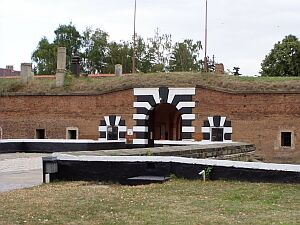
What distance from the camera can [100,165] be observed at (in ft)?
40.0

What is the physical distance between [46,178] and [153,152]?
2558 mm

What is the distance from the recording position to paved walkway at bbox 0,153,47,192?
1250 cm

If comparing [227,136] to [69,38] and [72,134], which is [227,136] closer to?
[72,134]

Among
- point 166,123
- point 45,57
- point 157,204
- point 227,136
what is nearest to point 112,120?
point 227,136

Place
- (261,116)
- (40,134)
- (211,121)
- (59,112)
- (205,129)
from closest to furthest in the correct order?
(261,116) < (211,121) < (205,129) < (59,112) < (40,134)

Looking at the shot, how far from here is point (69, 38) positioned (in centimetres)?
6153

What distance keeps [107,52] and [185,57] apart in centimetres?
781

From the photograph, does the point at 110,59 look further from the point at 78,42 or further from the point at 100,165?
the point at 100,165

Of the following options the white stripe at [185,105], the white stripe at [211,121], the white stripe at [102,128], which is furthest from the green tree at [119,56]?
the white stripe at [211,121]

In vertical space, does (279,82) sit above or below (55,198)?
above

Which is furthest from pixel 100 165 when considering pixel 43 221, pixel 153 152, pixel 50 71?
pixel 50 71

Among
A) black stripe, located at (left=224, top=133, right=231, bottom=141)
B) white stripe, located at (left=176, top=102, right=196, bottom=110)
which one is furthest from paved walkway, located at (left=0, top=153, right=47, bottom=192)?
black stripe, located at (left=224, top=133, right=231, bottom=141)

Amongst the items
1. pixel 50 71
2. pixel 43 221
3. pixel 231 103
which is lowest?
pixel 43 221

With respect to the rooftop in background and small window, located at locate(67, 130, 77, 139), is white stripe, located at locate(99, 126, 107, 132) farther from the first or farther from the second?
the rooftop in background
